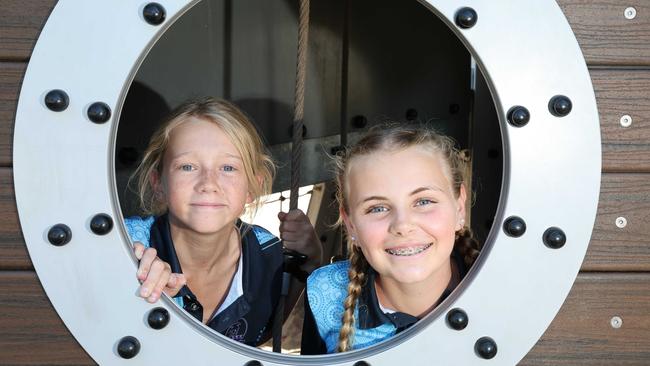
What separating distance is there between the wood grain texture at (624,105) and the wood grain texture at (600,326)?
0.51 ft

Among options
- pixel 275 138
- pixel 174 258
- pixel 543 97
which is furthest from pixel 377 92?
pixel 543 97

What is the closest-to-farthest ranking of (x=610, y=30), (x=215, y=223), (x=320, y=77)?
(x=610, y=30) < (x=215, y=223) < (x=320, y=77)

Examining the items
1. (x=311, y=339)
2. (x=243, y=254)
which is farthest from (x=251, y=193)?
(x=311, y=339)

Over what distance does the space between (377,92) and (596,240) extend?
107cm

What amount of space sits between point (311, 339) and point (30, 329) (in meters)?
0.48

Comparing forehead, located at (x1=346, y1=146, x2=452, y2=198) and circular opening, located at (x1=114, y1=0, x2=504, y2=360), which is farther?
circular opening, located at (x1=114, y1=0, x2=504, y2=360)

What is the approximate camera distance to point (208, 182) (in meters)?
1.31

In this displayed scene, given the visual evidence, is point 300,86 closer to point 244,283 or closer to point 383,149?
point 383,149

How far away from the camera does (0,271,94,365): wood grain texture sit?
35.6 inches

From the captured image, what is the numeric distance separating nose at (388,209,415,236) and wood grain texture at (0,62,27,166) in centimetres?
51

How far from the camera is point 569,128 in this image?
0.88 metres

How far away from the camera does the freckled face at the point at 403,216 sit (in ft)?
3.67

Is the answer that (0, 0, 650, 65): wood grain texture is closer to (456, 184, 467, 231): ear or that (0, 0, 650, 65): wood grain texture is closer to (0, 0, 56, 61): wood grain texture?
(456, 184, 467, 231): ear

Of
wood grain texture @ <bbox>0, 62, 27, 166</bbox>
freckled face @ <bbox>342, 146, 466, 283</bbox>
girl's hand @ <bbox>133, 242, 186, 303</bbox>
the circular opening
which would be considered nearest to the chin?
freckled face @ <bbox>342, 146, 466, 283</bbox>
